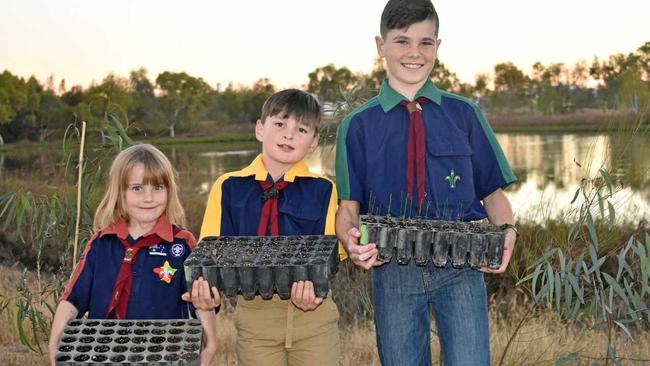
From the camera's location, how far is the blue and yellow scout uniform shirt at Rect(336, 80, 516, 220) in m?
3.30

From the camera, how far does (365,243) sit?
3086mm

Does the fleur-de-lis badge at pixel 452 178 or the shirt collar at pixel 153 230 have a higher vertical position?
the fleur-de-lis badge at pixel 452 178

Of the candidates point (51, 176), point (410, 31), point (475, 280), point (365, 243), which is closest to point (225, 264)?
point (365, 243)

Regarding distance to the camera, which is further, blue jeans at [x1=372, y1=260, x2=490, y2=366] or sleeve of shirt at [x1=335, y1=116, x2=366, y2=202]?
sleeve of shirt at [x1=335, y1=116, x2=366, y2=202]

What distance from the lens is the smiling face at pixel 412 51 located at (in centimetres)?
336

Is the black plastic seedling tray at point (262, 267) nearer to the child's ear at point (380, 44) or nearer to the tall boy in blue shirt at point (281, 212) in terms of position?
the tall boy in blue shirt at point (281, 212)

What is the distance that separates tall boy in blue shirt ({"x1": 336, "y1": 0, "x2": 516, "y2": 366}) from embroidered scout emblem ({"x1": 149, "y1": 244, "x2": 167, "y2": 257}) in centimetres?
83

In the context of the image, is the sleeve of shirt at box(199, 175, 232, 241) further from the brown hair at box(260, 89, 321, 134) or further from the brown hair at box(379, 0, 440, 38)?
the brown hair at box(379, 0, 440, 38)

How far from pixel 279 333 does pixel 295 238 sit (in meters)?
→ 0.43

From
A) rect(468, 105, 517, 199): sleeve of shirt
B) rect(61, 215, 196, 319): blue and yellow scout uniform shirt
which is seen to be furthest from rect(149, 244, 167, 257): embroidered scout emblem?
rect(468, 105, 517, 199): sleeve of shirt

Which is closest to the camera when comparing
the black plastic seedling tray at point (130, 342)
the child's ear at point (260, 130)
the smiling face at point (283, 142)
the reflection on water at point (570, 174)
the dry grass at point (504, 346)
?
the black plastic seedling tray at point (130, 342)

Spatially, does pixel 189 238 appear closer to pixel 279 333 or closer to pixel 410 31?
pixel 279 333

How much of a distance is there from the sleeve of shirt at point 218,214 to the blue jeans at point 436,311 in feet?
2.48

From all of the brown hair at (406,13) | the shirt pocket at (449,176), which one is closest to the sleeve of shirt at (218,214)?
the shirt pocket at (449,176)
